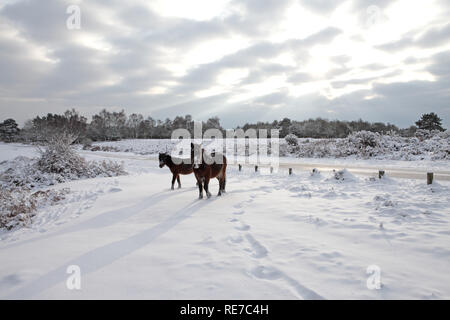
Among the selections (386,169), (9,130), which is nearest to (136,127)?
(9,130)

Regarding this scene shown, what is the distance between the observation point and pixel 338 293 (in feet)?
9.86

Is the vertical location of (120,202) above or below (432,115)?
below

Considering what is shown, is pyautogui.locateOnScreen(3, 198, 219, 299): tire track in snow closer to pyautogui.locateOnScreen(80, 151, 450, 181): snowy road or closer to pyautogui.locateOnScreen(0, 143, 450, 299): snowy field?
pyautogui.locateOnScreen(0, 143, 450, 299): snowy field

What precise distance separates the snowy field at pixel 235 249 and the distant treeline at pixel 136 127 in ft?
133

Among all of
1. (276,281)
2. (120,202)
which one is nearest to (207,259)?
(276,281)

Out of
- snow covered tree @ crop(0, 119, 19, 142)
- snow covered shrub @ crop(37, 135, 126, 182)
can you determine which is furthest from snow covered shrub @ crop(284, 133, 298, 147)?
snow covered tree @ crop(0, 119, 19, 142)

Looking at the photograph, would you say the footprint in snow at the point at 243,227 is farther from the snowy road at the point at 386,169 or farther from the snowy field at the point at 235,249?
the snowy road at the point at 386,169

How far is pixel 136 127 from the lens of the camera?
83125mm

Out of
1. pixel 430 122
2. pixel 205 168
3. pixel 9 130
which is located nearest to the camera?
pixel 205 168

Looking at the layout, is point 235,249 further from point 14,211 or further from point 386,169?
point 386,169

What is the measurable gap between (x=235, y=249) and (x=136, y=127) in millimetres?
85295

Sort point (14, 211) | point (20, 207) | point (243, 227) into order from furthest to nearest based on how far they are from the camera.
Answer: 1. point (20, 207)
2. point (14, 211)
3. point (243, 227)
